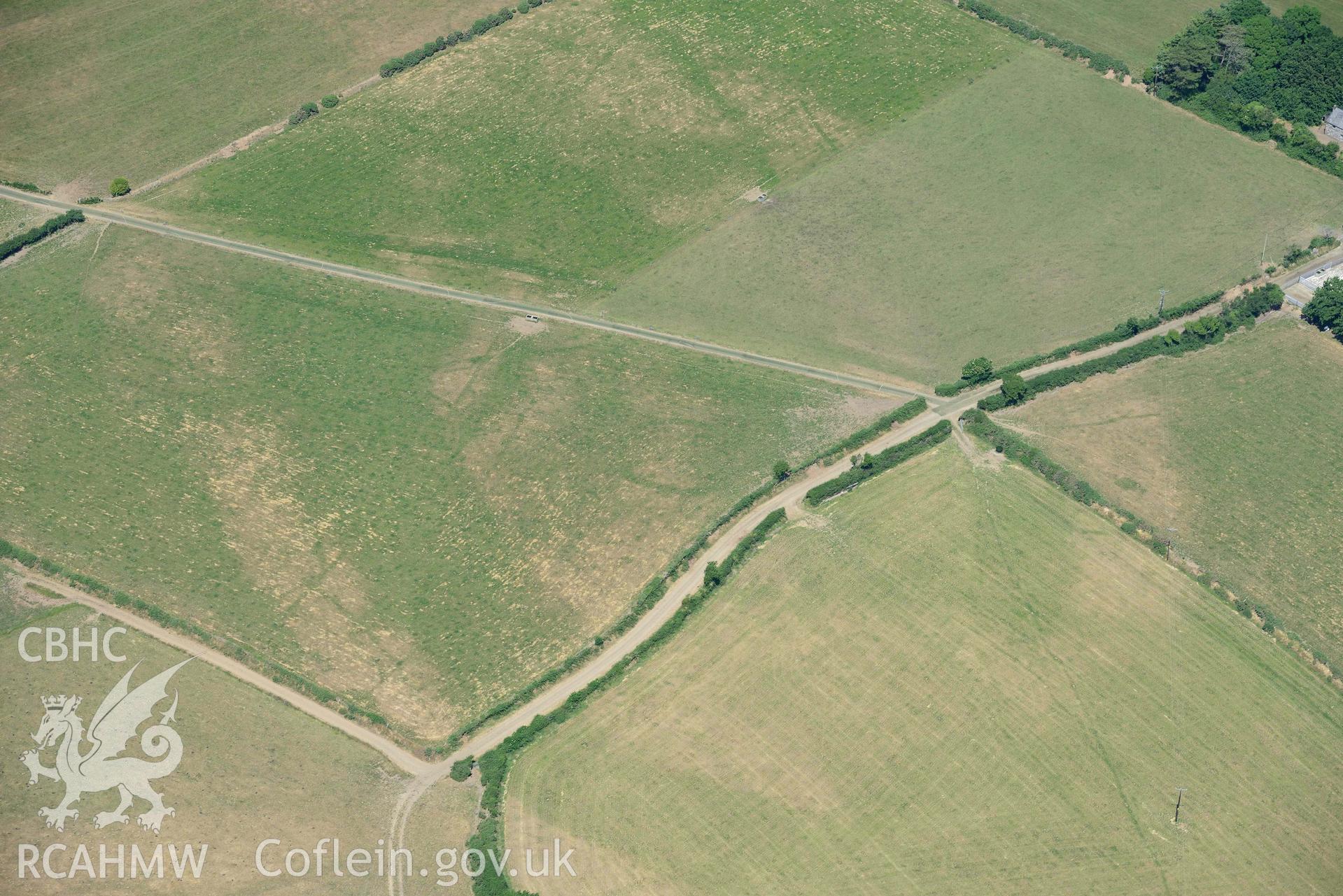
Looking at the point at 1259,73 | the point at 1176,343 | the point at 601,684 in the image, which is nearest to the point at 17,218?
the point at 601,684

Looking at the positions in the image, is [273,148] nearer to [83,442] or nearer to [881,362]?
[83,442]

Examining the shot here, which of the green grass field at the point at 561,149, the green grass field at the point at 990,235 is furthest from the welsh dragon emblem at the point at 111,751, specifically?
the green grass field at the point at 990,235

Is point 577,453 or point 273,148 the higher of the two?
point 273,148

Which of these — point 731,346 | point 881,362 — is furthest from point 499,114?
point 881,362

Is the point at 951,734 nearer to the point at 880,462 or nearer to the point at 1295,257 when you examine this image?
the point at 880,462

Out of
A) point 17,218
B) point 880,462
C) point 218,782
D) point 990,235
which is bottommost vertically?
point 218,782

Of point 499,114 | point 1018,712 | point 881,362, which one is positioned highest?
point 499,114
